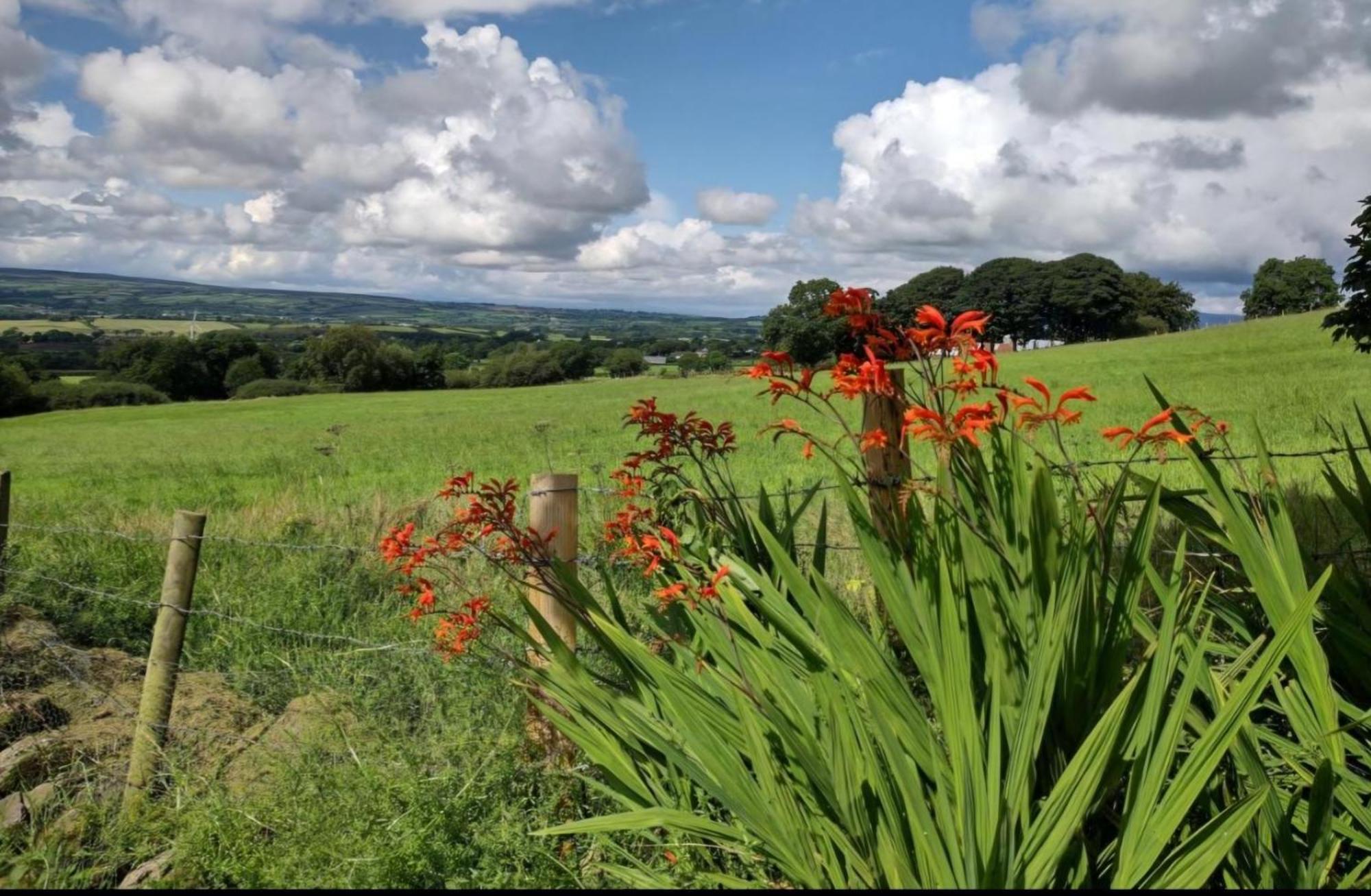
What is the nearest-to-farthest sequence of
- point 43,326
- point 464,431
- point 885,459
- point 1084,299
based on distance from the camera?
1. point 885,459
2. point 464,431
3. point 1084,299
4. point 43,326

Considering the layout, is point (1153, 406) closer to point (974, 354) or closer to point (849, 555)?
point (849, 555)

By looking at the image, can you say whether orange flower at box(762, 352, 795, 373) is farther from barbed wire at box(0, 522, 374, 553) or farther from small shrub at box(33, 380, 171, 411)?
small shrub at box(33, 380, 171, 411)

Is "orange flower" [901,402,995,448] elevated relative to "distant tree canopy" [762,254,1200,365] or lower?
lower

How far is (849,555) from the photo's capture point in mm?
6039

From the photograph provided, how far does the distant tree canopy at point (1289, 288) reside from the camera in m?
83.1

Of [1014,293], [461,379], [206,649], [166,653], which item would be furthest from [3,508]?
[1014,293]

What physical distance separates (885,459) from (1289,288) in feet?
331

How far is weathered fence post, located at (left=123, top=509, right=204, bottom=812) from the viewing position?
3777 millimetres

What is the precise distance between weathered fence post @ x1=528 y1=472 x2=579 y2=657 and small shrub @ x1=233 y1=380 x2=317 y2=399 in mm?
65043

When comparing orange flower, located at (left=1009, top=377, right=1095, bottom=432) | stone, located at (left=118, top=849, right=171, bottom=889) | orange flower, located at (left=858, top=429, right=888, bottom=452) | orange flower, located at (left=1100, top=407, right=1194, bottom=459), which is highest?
orange flower, located at (left=1009, top=377, right=1095, bottom=432)

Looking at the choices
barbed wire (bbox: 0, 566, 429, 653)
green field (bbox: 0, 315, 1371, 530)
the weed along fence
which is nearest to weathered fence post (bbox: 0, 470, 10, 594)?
the weed along fence

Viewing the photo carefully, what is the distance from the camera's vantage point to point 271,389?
6512 cm

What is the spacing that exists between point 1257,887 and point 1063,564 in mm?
862

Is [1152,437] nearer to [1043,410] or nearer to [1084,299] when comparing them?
[1043,410]
